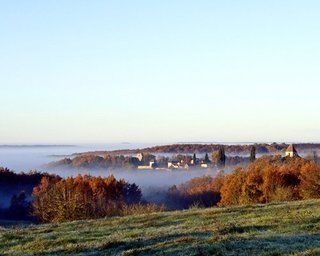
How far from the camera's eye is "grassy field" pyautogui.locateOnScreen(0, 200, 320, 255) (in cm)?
2212

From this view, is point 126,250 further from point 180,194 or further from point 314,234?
point 180,194

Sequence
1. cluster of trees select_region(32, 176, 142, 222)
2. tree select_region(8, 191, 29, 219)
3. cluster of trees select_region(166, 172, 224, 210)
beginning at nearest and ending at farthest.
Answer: cluster of trees select_region(32, 176, 142, 222) < cluster of trees select_region(166, 172, 224, 210) < tree select_region(8, 191, 29, 219)

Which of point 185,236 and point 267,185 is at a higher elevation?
point 185,236

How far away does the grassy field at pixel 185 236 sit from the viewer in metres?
22.1

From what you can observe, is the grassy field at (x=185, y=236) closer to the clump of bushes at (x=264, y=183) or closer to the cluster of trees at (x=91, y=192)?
the cluster of trees at (x=91, y=192)

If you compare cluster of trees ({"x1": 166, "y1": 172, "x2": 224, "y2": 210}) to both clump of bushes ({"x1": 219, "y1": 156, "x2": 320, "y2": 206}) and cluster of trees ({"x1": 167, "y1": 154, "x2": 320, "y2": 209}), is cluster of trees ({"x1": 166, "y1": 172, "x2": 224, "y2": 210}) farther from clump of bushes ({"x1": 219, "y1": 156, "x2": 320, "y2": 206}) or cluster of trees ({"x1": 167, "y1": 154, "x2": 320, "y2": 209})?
clump of bushes ({"x1": 219, "y1": 156, "x2": 320, "y2": 206})

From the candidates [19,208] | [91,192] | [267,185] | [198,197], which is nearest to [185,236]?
[267,185]

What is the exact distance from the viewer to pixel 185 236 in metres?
26.1

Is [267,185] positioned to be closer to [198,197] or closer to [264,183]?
[264,183]

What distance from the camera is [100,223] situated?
38.8 meters

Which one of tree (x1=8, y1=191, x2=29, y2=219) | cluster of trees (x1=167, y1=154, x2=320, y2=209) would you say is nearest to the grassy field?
cluster of trees (x1=167, y1=154, x2=320, y2=209)

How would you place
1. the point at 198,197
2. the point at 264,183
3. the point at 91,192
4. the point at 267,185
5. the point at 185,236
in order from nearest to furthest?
the point at 185,236
the point at 267,185
the point at 264,183
the point at 91,192
the point at 198,197

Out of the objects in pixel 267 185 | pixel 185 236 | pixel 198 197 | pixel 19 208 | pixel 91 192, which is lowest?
pixel 19 208

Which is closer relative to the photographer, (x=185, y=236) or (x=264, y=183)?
(x=185, y=236)
